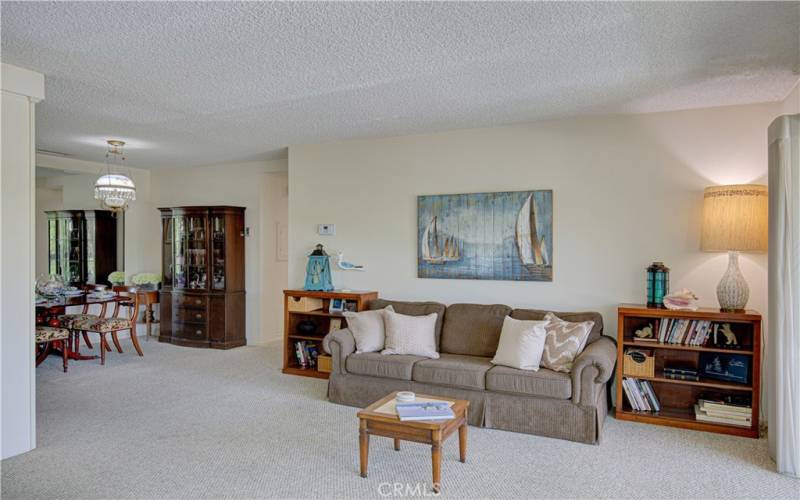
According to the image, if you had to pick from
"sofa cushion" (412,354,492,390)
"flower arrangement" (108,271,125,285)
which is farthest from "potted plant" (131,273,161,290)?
"sofa cushion" (412,354,492,390)

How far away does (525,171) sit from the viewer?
4.75 metres

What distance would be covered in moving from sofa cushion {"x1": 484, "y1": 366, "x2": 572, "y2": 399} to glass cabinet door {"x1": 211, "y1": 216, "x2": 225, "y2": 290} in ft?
14.3

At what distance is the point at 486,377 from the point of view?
3.85m

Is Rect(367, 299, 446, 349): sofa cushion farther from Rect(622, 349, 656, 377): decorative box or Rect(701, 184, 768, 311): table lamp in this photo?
Rect(701, 184, 768, 311): table lamp

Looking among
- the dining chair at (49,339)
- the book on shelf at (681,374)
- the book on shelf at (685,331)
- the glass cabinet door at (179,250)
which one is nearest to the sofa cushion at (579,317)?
the book on shelf at (685,331)

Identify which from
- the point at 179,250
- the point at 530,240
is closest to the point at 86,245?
the point at 179,250

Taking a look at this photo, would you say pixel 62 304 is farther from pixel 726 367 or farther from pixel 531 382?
pixel 726 367

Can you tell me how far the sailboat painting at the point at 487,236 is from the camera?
15.3 feet

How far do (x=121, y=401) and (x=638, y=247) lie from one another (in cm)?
460

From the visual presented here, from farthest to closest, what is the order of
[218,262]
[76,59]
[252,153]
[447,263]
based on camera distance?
[218,262] < [252,153] < [447,263] < [76,59]

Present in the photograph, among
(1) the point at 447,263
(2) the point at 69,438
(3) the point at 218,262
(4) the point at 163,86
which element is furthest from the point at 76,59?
(3) the point at 218,262

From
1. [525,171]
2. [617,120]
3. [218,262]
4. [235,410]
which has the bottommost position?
[235,410]

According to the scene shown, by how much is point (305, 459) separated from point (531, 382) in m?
1.64

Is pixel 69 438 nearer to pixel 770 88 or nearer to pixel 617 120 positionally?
pixel 617 120
